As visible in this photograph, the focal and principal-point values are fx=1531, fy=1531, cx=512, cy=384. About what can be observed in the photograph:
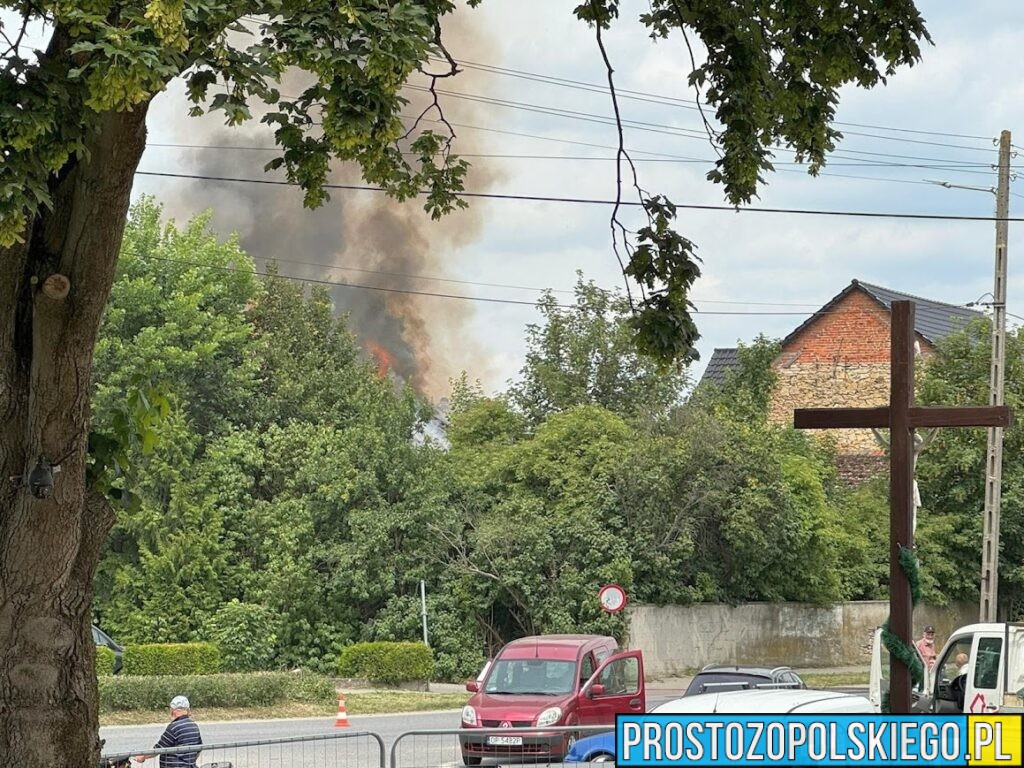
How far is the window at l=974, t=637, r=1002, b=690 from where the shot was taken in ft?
62.7

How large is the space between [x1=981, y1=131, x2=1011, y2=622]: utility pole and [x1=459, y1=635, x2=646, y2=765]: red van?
10.4 meters

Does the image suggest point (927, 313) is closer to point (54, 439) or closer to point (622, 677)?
point (622, 677)

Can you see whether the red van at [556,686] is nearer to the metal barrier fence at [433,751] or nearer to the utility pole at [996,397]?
the metal barrier fence at [433,751]

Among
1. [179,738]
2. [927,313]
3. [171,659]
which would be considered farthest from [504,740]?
[927,313]

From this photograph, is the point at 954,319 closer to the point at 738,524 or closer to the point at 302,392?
the point at 738,524

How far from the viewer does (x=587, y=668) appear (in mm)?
21688

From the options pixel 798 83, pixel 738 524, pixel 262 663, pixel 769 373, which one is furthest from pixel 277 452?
pixel 798 83

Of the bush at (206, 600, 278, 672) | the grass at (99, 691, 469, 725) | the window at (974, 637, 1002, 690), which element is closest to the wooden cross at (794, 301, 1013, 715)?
the window at (974, 637, 1002, 690)

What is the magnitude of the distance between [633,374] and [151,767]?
30897 millimetres

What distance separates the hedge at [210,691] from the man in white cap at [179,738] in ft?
41.6

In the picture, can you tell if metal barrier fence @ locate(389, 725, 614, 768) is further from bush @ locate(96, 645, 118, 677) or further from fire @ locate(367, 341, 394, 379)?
fire @ locate(367, 341, 394, 379)

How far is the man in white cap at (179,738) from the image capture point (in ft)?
46.3

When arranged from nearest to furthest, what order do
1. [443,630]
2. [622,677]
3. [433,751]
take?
1. [433,751]
2. [622,677]
3. [443,630]

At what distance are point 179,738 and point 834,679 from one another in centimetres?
2521
